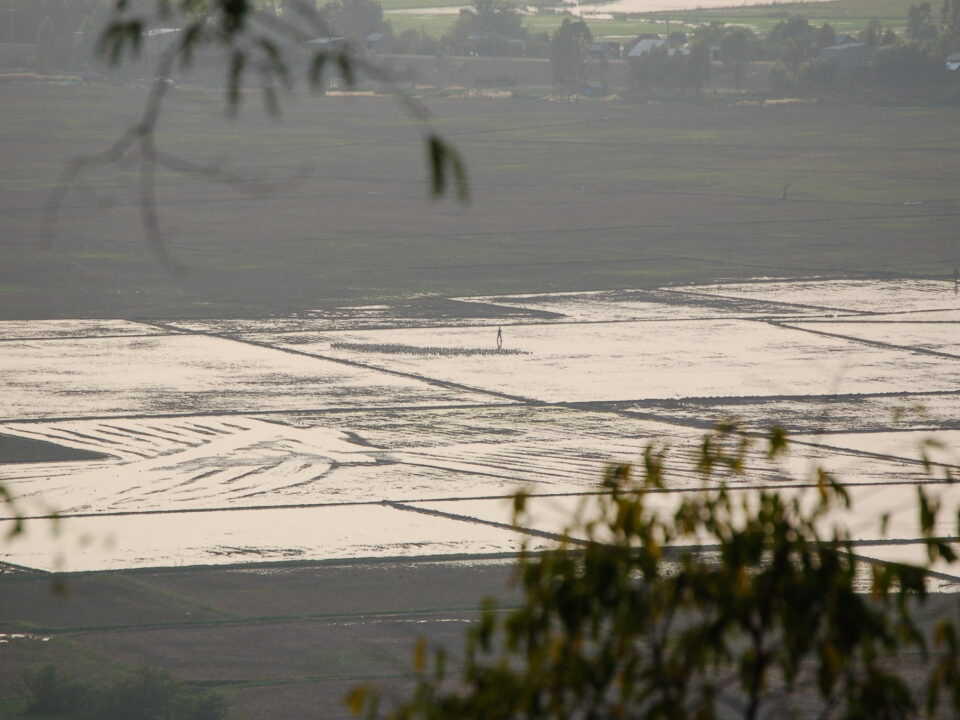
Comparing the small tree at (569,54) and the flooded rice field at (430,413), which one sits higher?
the small tree at (569,54)

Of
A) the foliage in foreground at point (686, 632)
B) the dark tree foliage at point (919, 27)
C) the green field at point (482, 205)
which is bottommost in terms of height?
the green field at point (482, 205)

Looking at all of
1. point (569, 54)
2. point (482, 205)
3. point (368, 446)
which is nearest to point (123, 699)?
point (368, 446)

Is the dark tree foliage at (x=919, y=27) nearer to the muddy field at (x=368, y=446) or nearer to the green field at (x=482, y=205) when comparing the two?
the green field at (x=482, y=205)

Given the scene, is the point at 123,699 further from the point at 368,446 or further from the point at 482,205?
the point at 482,205

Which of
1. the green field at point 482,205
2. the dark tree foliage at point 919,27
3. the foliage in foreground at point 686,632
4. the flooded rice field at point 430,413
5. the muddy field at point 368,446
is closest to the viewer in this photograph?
the foliage in foreground at point 686,632

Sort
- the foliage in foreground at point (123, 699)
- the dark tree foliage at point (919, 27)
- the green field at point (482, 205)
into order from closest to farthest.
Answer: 1. the foliage in foreground at point (123, 699)
2. the green field at point (482, 205)
3. the dark tree foliage at point (919, 27)

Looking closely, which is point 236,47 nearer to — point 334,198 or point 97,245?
point 97,245

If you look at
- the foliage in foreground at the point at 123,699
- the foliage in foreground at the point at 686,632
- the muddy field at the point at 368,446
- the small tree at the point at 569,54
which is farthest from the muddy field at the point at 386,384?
the small tree at the point at 569,54

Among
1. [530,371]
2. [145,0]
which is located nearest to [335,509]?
[530,371]
